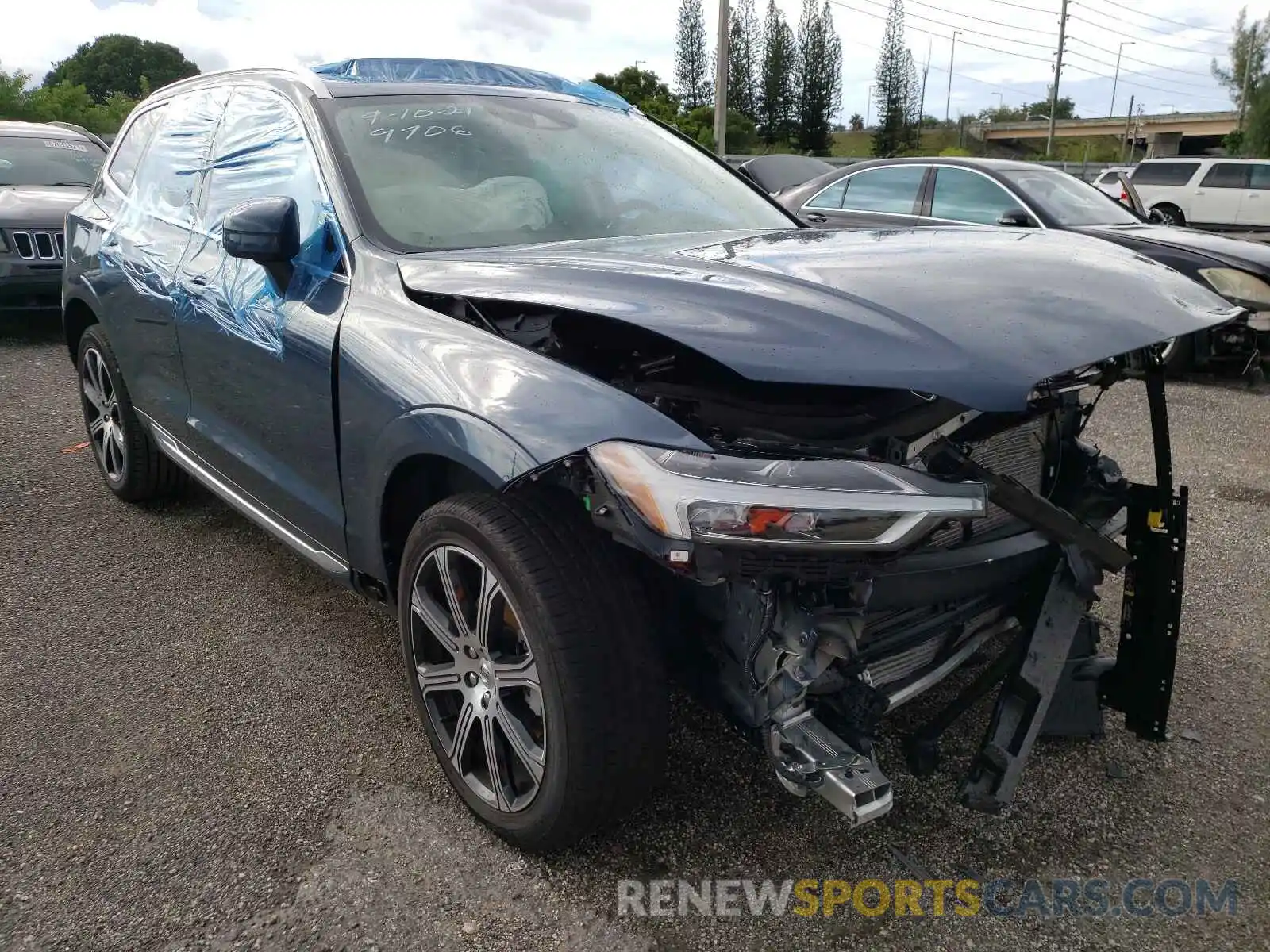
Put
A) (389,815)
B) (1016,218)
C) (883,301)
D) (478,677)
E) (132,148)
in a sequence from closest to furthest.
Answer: (883,301)
(478,677)
(389,815)
(132,148)
(1016,218)

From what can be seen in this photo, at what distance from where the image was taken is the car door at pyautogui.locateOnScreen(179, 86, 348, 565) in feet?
8.55

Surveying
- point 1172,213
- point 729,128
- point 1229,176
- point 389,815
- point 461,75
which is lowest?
point 389,815

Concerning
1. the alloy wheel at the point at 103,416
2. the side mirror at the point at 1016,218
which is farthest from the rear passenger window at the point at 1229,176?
the alloy wheel at the point at 103,416

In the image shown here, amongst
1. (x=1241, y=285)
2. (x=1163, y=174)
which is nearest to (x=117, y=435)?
(x=1241, y=285)

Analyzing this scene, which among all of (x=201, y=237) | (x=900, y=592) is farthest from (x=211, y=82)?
(x=900, y=592)

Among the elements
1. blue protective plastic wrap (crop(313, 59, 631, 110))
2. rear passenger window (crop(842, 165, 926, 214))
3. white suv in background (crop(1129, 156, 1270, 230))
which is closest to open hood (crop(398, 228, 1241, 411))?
blue protective plastic wrap (crop(313, 59, 631, 110))

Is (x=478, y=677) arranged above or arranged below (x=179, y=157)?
below

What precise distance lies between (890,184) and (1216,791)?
6.47 m

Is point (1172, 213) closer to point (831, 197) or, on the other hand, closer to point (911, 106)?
point (831, 197)

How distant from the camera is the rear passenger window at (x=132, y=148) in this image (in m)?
4.07

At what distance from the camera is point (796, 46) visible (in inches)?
3231

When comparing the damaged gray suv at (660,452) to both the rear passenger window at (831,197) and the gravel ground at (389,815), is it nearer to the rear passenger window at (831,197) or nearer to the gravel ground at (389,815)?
the gravel ground at (389,815)

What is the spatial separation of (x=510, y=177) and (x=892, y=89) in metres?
94.2

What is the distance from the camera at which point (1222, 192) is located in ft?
57.0
